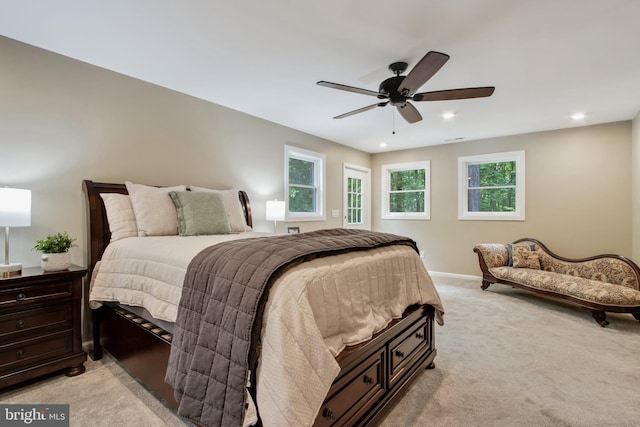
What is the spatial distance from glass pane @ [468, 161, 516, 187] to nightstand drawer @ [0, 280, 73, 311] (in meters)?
5.72

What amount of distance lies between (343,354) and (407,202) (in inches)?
204

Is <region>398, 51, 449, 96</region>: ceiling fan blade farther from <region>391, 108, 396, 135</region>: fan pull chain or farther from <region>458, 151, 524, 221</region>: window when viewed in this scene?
<region>458, 151, 524, 221</region>: window

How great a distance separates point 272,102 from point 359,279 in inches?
105

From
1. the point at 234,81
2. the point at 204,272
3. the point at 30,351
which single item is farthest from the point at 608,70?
the point at 30,351

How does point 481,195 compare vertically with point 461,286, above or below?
above

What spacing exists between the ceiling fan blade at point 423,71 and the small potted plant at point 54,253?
2.78m

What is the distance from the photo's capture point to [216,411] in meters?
1.20

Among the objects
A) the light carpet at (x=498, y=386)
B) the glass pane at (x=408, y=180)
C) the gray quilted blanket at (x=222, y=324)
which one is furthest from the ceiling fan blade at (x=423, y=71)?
the glass pane at (x=408, y=180)

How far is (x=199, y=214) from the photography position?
2.62 m

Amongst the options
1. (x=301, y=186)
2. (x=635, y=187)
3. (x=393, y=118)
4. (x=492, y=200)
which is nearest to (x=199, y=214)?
(x=301, y=186)

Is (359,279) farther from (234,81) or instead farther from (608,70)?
(608,70)

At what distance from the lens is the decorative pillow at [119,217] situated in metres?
2.43

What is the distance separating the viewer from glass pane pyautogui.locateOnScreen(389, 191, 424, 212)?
238 inches

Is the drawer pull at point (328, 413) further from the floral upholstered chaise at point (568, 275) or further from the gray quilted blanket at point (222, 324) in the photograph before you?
the floral upholstered chaise at point (568, 275)
